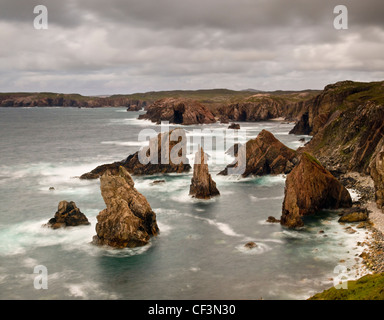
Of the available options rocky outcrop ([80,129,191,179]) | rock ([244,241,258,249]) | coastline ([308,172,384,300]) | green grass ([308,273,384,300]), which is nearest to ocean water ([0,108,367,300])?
rock ([244,241,258,249])

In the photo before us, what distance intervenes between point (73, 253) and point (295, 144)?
320 ft

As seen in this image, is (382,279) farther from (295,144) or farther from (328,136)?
(295,144)

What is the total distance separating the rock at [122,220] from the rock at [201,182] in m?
18.1

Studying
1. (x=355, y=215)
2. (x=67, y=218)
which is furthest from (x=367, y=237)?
(x=67, y=218)

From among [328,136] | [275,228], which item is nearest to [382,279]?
[275,228]

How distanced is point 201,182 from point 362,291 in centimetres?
4463

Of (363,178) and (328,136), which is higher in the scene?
(328,136)

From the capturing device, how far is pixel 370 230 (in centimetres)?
5316

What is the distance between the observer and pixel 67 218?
197 feet

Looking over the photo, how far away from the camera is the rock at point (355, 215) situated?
5703cm

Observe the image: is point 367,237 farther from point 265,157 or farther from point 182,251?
point 265,157

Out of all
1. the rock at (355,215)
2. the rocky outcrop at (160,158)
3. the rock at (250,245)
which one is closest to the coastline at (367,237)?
the rock at (355,215)

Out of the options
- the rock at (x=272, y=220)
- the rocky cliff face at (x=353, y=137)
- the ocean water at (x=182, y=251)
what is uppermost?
the rocky cliff face at (x=353, y=137)

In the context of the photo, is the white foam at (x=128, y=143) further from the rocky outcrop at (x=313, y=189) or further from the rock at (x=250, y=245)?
the rock at (x=250, y=245)
